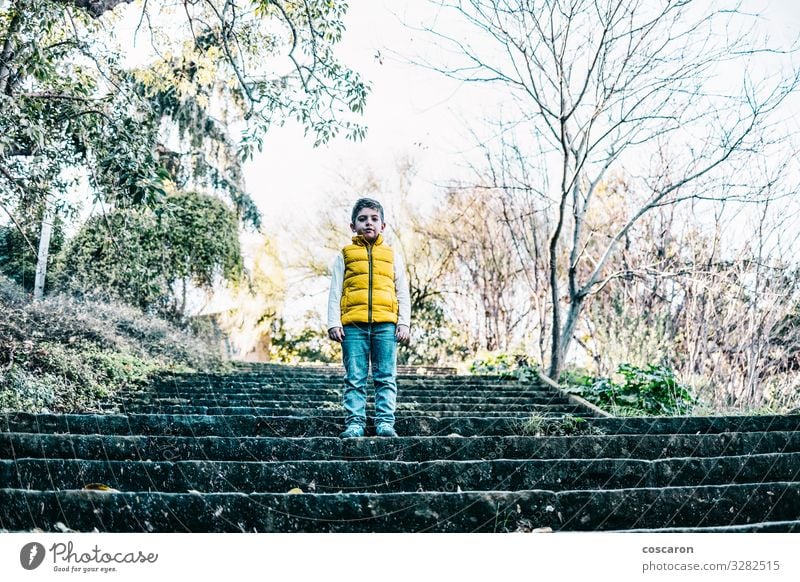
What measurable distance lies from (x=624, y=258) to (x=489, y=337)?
3.35 m

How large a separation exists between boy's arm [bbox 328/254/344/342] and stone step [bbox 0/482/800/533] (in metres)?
1.08

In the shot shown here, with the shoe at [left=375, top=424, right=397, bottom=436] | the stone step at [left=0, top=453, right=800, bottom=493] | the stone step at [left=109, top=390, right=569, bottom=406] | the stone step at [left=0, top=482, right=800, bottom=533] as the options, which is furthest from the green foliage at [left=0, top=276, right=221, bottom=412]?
the shoe at [left=375, top=424, right=397, bottom=436]

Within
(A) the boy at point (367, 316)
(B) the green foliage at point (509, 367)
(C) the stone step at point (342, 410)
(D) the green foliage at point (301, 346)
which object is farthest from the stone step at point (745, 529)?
(D) the green foliage at point (301, 346)

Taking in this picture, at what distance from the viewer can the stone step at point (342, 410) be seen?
3494mm

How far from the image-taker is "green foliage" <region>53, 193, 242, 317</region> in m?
5.55

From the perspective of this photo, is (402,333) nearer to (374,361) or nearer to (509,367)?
(374,361)

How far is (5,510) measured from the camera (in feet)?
5.77

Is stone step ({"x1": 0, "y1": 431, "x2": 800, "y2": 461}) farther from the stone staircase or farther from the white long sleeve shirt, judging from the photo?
the white long sleeve shirt

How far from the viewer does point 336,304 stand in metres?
2.92

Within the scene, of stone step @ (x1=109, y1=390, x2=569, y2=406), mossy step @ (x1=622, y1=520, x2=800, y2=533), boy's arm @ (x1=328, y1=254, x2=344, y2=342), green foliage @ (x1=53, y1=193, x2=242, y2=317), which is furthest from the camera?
green foliage @ (x1=53, y1=193, x2=242, y2=317)

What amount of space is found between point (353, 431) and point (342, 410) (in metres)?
0.97

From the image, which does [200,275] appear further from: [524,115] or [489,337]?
[524,115]

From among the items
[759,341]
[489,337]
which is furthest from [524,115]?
[489,337]

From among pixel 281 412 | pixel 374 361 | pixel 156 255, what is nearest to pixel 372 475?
pixel 374 361
